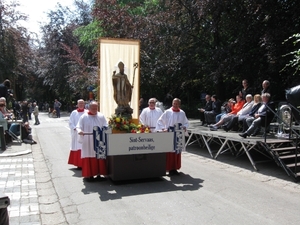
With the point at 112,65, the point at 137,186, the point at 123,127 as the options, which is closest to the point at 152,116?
the point at 112,65

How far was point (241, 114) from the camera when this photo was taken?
10.1 meters

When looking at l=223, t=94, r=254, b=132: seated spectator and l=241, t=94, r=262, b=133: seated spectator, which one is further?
l=223, t=94, r=254, b=132: seated spectator

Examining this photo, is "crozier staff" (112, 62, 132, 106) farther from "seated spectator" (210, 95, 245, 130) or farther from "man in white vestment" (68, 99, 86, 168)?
"seated spectator" (210, 95, 245, 130)

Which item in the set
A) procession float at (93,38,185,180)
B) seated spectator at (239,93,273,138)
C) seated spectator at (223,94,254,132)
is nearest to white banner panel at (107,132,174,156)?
procession float at (93,38,185,180)

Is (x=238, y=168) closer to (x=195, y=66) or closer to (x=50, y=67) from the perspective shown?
(x=195, y=66)

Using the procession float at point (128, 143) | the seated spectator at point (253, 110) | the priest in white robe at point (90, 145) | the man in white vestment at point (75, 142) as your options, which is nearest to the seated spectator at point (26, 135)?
the man in white vestment at point (75, 142)

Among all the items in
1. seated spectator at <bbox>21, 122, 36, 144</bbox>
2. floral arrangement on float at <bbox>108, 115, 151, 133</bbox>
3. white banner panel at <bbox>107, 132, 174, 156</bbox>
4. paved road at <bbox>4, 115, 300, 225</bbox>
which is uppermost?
floral arrangement on float at <bbox>108, 115, 151, 133</bbox>

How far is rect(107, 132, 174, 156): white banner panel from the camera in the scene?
21.8 ft

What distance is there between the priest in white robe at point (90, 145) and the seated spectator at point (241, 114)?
15.1 feet

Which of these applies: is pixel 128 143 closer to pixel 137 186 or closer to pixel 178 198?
pixel 137 186

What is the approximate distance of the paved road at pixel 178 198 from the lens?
16.6ft

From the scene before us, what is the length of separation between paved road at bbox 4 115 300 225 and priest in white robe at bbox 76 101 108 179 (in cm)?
27

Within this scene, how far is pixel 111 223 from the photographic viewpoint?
15.9 feet

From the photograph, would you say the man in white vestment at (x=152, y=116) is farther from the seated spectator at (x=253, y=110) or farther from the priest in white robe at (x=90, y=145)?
the seated spectator at (x=253, y=110)
